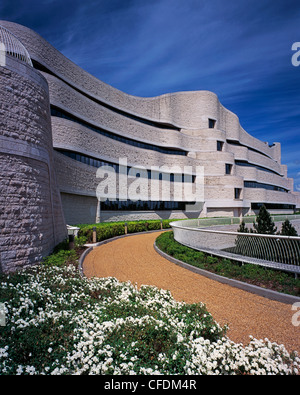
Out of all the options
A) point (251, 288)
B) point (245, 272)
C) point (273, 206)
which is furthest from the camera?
point (273, 206)

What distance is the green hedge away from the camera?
48.2 ft

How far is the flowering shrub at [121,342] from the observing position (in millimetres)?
2768

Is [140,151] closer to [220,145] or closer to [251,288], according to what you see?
[220,145]

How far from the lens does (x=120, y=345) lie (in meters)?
3.13

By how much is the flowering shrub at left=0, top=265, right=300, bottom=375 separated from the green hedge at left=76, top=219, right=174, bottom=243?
9956 mm

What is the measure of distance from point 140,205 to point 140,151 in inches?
292

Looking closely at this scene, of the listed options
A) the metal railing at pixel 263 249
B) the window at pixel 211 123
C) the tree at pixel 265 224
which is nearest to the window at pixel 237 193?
the window at pixel 211 123

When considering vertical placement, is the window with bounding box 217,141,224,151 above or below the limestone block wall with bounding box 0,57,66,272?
above

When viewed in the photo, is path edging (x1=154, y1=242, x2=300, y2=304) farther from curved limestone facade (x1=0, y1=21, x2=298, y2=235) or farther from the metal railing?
curved limestone facade (x1=0, y1=21, x2=298, y2=235)

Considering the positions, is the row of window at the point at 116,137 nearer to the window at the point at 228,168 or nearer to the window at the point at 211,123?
the window at the point at 211,123

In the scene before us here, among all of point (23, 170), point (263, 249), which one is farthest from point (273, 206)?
point (23, 170)

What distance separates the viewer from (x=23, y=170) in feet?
25.5

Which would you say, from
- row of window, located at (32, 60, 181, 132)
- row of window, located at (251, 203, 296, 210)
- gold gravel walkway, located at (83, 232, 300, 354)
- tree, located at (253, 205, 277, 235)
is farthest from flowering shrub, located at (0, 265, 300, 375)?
row of window, located at (251, 203, 296, 210)
